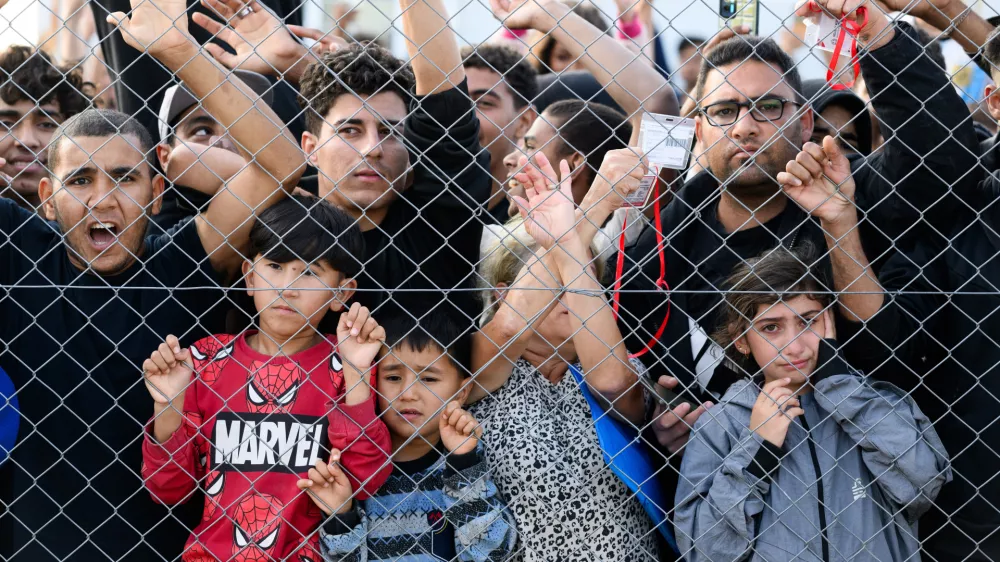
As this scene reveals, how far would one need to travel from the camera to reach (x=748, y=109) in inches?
116

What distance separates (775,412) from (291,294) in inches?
52.1

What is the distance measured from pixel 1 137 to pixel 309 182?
3.36 ft

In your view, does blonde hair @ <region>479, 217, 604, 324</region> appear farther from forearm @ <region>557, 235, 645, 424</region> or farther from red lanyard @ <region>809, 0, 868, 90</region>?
red lanyard @ <region>809, 0, 868, 90</region>

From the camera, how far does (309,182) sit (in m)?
3.30

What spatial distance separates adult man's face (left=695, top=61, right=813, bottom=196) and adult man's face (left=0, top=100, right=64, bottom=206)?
7.02ft

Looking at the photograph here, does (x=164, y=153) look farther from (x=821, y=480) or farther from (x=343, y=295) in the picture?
(x=821, y=480)

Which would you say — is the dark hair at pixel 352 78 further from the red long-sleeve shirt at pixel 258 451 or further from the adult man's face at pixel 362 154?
the red long-sleeve shirt at pixel 258 451

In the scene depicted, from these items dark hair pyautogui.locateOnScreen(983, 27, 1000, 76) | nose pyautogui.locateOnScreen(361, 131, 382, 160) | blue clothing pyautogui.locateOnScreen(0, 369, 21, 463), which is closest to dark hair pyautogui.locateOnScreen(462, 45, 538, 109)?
nose pyautogui.locateOnScreen(361, 131, 382, 160)

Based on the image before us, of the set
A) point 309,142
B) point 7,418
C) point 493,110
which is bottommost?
point 7,418

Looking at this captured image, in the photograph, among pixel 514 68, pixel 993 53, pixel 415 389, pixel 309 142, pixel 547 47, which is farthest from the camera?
pixel 547 47

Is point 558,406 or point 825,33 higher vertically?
point 825,33

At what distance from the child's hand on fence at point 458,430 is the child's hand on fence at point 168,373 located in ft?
2.18

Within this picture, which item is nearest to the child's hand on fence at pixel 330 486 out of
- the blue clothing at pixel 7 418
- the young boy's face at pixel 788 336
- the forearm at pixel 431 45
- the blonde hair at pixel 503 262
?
the blonde hair at pixel 503 262

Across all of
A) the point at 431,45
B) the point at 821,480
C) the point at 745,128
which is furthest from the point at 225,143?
the point at 821,480
